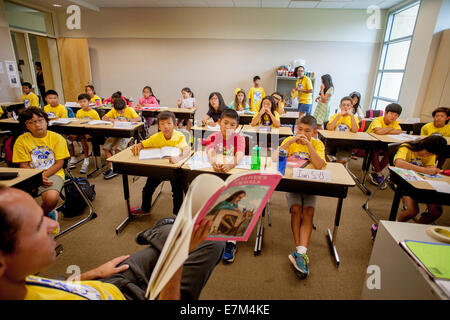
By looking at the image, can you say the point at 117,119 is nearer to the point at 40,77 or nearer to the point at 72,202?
the point at 72,202

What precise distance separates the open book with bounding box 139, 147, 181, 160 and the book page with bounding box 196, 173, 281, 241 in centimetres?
142

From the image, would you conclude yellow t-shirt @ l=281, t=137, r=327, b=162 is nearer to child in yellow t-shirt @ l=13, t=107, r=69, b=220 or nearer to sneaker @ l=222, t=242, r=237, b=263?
sneaker @ l=222, t=242, r=237, b=263

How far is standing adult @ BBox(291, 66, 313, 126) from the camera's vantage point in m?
5.77

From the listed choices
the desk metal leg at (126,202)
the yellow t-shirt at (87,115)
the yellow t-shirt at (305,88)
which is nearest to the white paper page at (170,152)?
the desk metal leg at (126,202)

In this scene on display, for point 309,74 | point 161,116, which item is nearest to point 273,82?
point 309,74

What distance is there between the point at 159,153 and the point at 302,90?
4608 mm

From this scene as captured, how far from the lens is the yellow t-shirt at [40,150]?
2.10 metres

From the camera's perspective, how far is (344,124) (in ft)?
12.0

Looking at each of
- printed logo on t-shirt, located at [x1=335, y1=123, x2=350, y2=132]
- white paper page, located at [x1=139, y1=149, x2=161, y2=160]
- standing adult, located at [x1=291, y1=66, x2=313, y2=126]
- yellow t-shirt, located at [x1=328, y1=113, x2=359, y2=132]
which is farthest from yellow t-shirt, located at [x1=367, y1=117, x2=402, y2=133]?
white paper page, located at [x1=139, y1=149, x2=161, y2=160]

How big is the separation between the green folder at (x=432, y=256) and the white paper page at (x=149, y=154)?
1916 millimetres

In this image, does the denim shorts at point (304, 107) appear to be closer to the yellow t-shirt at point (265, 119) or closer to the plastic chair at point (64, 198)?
the yellow t-shirt at point (265, 119)

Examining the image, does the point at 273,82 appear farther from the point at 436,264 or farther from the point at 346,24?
the point at 436,264
